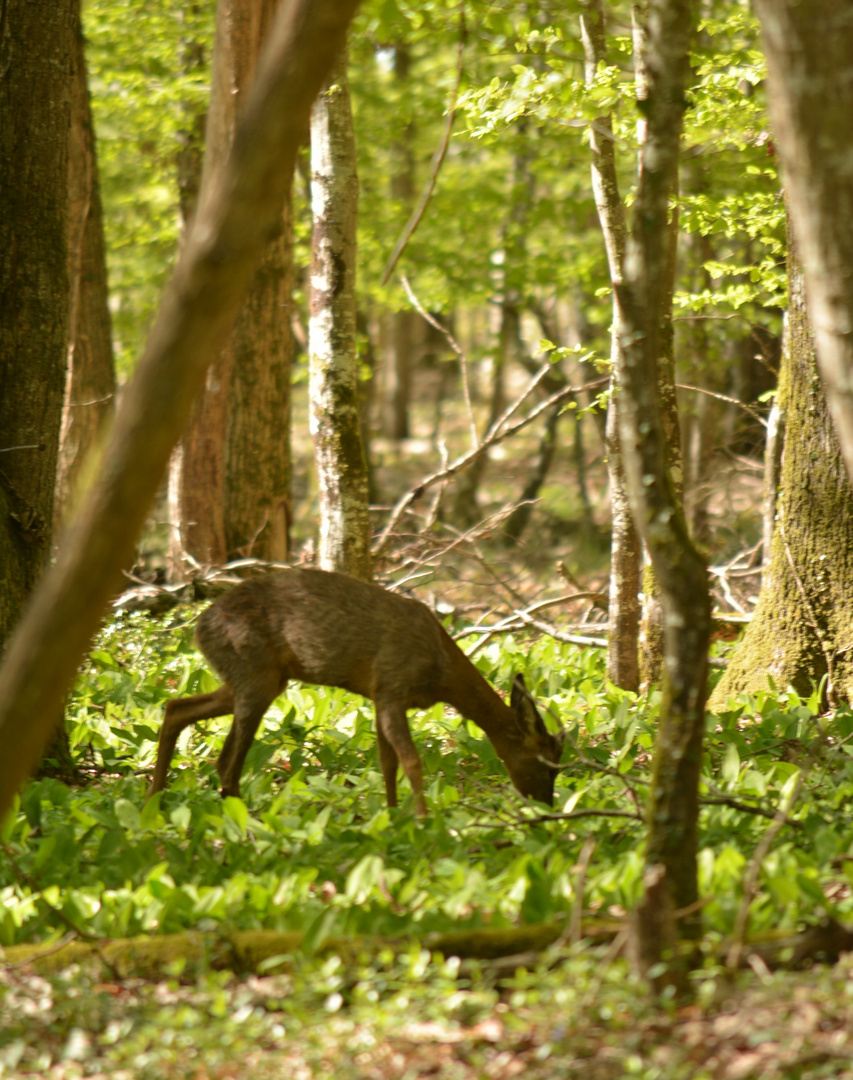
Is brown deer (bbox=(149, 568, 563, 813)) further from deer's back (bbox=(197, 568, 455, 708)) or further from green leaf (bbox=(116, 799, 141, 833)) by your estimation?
green leaf (bbox=(116, 799, 141, 833))

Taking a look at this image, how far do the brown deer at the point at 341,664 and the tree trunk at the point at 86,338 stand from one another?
19.9 ft

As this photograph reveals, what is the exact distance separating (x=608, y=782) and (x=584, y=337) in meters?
12.7

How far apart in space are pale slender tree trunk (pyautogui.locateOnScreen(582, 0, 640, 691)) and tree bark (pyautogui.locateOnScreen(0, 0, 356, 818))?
4.14 m

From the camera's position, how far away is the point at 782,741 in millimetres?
6469

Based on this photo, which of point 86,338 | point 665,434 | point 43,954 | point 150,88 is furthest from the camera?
point 150,88

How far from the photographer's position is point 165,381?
3.52 m

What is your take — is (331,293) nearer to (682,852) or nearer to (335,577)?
(335,577)

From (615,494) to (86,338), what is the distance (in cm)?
673

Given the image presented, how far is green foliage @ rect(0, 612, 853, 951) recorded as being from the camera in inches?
167

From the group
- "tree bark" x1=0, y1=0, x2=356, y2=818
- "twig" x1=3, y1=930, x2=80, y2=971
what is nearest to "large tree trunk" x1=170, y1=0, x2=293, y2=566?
"twig" x1=3, y1=930, x2=80, y2=971

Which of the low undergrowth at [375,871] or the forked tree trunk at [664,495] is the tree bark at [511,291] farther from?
the forked tree trunk at [664,495]

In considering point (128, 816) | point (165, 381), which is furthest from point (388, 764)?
point (165, 381)

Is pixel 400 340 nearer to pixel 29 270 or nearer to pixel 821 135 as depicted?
pixel 29 270

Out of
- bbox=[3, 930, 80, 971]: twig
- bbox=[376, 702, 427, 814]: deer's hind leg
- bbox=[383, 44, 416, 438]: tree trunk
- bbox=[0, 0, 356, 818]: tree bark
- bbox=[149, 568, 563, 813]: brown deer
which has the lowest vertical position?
bbox=[3, 930, 80, 971]: twig
